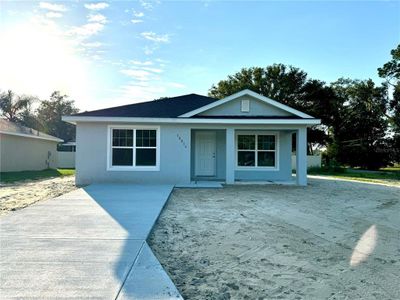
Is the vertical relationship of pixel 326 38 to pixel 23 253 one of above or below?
above

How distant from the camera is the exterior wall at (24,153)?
803 inches

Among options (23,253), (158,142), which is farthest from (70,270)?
(158,142)

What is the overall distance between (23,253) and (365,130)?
39.5 m

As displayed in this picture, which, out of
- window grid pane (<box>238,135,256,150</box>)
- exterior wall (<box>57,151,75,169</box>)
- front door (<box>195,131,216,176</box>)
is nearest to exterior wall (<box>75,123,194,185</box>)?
front door (<box>195,131,216,176</box>)

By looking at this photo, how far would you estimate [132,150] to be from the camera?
13922 mm

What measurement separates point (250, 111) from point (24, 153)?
1623 cm

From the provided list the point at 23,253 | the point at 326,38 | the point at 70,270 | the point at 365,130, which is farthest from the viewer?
the point at 365,130

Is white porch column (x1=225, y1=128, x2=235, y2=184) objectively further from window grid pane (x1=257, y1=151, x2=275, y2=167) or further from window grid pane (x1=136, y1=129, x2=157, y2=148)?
window grid pane (x1=136, y1=129, x2=157, y2=148)

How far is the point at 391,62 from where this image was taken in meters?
27.2

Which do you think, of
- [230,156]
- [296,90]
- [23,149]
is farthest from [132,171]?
[296,90]

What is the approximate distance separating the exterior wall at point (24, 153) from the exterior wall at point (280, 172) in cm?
1423

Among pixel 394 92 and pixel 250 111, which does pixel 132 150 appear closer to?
pixel 250 111

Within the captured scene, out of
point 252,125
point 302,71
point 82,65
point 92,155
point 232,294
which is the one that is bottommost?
point 232,294

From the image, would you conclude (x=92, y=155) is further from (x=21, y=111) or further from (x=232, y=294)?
(x=21, y=111)
